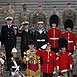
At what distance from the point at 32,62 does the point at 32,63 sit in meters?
0.04

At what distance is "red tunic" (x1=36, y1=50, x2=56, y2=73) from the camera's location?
58.4 ft

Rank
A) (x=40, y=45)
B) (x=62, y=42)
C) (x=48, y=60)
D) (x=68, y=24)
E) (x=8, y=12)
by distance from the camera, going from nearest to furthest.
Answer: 1. (x=48, y=60)
2. (x=62, y=42)
3. (x=40, y=45)
4. (x=68, y=24)
5. (x=8, y=12)

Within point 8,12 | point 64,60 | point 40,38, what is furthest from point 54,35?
point 8,12

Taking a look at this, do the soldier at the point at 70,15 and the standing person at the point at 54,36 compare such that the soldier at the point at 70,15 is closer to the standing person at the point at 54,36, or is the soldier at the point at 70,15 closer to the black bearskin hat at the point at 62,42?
the standing person at the point at 54,36

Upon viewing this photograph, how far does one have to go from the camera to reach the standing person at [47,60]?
17781 millimetres

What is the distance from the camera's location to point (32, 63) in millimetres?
17938

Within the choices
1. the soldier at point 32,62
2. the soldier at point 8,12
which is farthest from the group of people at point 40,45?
→ the soldier at point 8,12

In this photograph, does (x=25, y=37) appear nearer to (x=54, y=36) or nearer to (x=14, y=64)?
(x=54, y=36)

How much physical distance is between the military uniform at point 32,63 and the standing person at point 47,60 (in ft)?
0.75

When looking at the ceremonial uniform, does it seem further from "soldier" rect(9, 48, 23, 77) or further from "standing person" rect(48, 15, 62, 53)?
"standing person" rect(48, 15, 62, 53)

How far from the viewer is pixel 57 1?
24.8 m

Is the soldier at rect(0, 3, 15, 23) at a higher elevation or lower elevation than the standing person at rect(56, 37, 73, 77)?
higher

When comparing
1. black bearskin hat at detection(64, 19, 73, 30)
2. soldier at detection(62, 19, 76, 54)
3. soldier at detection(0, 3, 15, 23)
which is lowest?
soldier at detection(62, 19, 76, 54)

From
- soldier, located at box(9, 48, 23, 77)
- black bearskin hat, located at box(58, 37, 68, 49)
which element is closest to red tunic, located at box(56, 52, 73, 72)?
black bearskin hat, located at box(58, 37, 68, 49)
